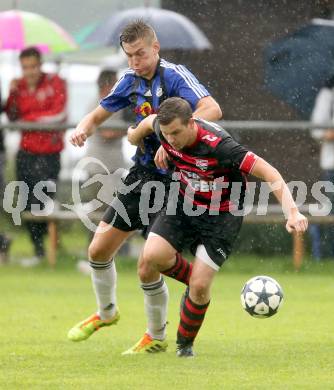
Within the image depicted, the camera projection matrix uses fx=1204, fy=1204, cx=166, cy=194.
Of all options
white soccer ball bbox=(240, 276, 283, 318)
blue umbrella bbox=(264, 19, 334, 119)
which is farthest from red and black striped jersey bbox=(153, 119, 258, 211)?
blue umbrella bbox=(264, 19, 334, 119)

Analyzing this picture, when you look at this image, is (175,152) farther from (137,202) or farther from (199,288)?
(199,288)

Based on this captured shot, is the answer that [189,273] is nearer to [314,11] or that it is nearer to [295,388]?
[295,388]

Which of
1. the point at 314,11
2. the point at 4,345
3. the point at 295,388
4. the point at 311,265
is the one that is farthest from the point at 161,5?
the point at 295,388

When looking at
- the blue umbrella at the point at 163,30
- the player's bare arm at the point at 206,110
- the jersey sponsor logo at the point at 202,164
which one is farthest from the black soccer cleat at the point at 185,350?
the blue umbrella at the point at 163,30

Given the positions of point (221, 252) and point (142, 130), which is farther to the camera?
point (142, 130)

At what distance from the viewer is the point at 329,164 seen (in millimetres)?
12273

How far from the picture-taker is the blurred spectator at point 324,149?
484 inches

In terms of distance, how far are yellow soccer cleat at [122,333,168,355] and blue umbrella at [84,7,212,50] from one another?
610 centimetres

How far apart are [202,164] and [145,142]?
0.67 meters

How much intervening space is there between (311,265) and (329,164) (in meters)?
1.07

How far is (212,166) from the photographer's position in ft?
23.0

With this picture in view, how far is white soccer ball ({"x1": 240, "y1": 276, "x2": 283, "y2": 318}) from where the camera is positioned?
7.16 metres

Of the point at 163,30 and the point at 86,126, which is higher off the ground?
the point at 86,126

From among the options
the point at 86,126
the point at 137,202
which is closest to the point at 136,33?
the point at 86,126
